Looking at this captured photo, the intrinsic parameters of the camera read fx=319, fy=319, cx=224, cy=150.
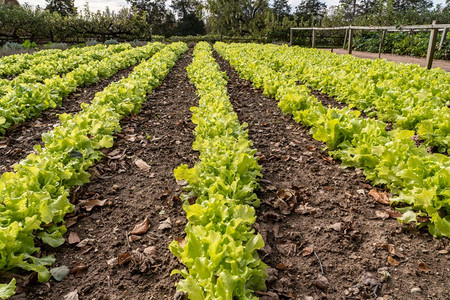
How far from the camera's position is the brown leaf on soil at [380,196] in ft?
11.2

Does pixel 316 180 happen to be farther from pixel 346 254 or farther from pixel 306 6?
pixel 306 6

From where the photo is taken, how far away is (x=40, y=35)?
26.7m

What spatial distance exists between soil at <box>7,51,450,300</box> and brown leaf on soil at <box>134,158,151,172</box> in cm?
3

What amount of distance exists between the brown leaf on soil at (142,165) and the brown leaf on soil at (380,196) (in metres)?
2.81

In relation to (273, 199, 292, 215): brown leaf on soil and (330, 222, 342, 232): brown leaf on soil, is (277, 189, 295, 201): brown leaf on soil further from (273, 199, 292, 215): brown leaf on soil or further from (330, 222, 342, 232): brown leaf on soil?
(330, 222, 342, 232): brown leaf on soil

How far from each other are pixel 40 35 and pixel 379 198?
3059 centimetres

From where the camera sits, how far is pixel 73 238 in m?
2.94

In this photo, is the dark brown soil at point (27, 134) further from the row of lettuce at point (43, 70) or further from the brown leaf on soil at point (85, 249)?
the brown leaf on soil at point (85, 249)

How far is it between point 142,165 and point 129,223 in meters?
1.36

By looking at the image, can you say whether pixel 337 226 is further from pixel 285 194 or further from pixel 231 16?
pixel 231 16

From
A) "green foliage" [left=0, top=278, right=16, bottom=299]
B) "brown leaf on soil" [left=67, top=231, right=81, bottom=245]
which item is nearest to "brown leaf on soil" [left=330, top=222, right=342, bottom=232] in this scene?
"brown leaf on soil" [left=67, top=231, right=81, bottom=245]

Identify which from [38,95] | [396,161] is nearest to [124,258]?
[396,161]

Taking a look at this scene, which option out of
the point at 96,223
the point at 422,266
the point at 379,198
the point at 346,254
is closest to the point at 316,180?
the point at 379,198

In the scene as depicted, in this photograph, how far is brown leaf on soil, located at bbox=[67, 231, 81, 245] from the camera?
9.50 feet
